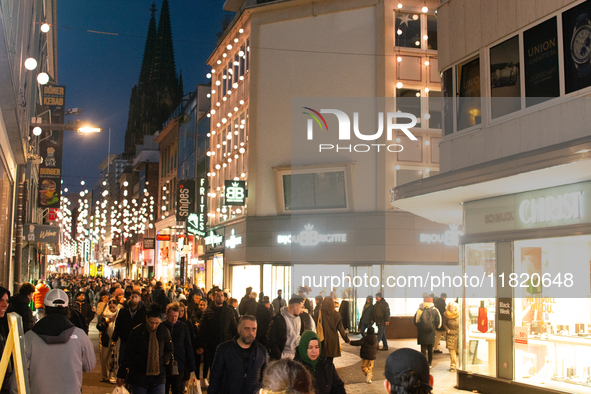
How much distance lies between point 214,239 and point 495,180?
1031 inches

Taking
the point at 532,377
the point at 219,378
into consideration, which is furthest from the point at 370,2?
the point at 219,378

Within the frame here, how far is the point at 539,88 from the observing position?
1141 cm

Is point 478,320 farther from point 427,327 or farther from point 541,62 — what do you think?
point 541,62

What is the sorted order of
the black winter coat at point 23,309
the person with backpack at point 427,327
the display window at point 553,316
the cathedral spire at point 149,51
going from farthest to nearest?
the cathedral spire at point 149,51 < the person with backpack at point 427,327 < the display window at point 553,316 < the black winter coat at point 23,309

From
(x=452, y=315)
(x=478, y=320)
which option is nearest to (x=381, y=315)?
(x=452, y=315)

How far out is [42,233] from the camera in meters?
25.4

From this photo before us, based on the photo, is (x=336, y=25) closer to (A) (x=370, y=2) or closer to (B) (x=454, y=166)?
(A) (x=370, y=2)

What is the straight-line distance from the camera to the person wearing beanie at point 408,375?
350 centimetres

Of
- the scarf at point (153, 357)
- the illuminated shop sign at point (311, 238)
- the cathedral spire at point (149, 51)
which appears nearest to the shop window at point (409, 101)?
the illuminated shop sign at point (311, 238)

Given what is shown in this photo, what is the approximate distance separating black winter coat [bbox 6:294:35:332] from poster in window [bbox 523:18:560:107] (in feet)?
29.7

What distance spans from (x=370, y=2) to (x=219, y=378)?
910 inches

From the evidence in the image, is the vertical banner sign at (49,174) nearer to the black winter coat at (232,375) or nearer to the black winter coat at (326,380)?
the black winter coat at (232,375)

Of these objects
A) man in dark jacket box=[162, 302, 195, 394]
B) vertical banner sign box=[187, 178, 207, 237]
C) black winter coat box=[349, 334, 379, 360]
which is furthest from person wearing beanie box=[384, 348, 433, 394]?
vertical banner sign box=[187, 178, 207, 237]

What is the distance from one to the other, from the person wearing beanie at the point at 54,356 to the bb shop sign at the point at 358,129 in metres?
21.2
